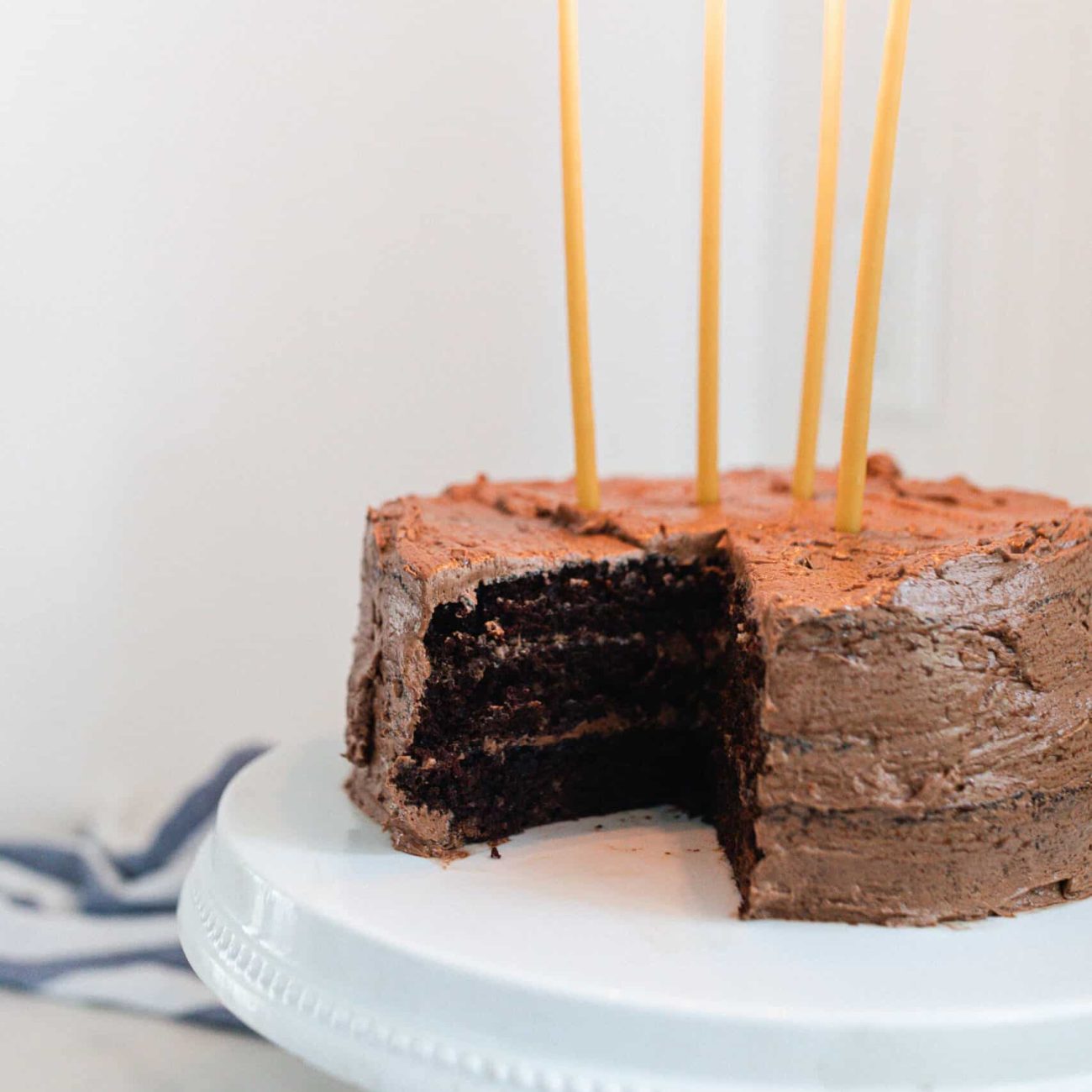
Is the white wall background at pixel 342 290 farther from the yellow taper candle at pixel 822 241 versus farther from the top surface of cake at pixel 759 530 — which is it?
the yellow taper candle at pixel 822 241

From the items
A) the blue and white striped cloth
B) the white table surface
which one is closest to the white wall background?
the blue and white striped cloth

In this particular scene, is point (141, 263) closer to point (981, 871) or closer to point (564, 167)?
point (564, 167)

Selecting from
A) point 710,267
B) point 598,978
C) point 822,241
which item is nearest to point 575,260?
point 710,267

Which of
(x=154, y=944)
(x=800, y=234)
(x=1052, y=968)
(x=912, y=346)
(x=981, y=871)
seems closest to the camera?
(x=1052, y=968)

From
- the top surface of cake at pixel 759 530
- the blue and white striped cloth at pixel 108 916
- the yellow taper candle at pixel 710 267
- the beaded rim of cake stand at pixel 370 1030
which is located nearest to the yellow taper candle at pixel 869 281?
the top surface of cake at pixel 759 530

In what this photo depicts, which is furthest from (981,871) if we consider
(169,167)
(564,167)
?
(169,167)

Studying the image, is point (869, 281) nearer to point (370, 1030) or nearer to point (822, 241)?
point (822, 241)
